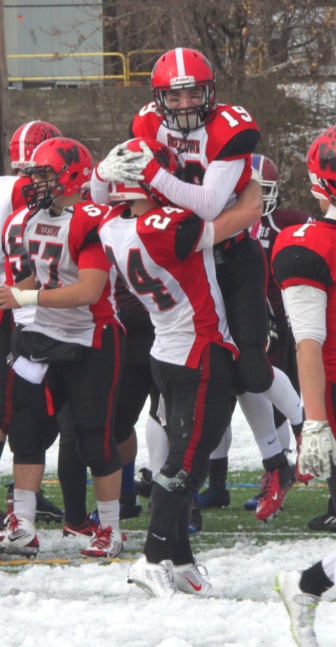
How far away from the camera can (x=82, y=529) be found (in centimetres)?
492

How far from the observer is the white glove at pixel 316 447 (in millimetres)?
3111

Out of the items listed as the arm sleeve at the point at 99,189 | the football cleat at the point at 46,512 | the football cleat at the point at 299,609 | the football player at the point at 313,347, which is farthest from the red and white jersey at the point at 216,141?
the football cleat at the point at 46,512

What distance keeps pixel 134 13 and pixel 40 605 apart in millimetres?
15323

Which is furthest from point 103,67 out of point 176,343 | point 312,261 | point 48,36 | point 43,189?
point 312,261

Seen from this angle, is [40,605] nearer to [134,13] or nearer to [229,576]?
[229,576]

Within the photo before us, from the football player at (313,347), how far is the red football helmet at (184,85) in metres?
1.01

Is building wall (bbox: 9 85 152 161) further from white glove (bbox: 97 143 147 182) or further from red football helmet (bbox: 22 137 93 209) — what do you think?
white glove (bbox: 97 143 147 182)

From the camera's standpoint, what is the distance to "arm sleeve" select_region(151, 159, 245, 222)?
12.9 ft

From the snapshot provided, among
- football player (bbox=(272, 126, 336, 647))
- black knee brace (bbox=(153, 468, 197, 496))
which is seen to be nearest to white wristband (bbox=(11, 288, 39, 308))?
black knee brace (bbox=(153, 468, 197, 496))

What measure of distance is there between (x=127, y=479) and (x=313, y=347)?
254 cm

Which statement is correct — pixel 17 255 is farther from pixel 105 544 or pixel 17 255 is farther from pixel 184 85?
pixel 105 544

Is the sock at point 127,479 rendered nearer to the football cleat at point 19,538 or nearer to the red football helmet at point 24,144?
the football cleat at point 19,538

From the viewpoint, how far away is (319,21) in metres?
16.3

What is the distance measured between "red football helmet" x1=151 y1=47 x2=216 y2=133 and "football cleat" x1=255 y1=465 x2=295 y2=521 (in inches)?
66.8
